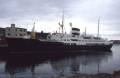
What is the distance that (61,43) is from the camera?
208 ft

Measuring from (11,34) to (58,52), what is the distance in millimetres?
22951

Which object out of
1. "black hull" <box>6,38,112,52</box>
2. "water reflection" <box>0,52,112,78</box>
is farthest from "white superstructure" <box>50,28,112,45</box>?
"water reflection" <box>0,52,112,78</box>

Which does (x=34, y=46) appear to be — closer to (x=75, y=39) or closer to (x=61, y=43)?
(x=61, y=43)

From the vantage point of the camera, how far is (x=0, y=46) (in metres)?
59.1

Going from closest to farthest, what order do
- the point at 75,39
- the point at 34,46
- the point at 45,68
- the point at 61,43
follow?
the point at 45,68 < the point at 34,46 < the point at 61,43 < the point at 75,39

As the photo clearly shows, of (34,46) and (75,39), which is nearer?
(34,46)

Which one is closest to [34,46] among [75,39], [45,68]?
[75,39]

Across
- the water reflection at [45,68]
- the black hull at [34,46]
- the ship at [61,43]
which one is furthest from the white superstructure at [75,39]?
the water reflection at [45,68]

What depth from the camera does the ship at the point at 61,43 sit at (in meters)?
55.3

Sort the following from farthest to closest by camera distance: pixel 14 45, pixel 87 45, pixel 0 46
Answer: pixel 87 45
pixel 0 46
pixel 14 45

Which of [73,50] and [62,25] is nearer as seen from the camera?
[73,50]

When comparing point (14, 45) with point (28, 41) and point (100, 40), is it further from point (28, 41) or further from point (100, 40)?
point (100, 40)

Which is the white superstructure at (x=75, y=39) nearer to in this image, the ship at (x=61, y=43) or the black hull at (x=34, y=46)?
the ship at (x=61, y=43)

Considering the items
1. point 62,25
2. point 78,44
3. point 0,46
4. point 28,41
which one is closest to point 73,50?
point 78,44
